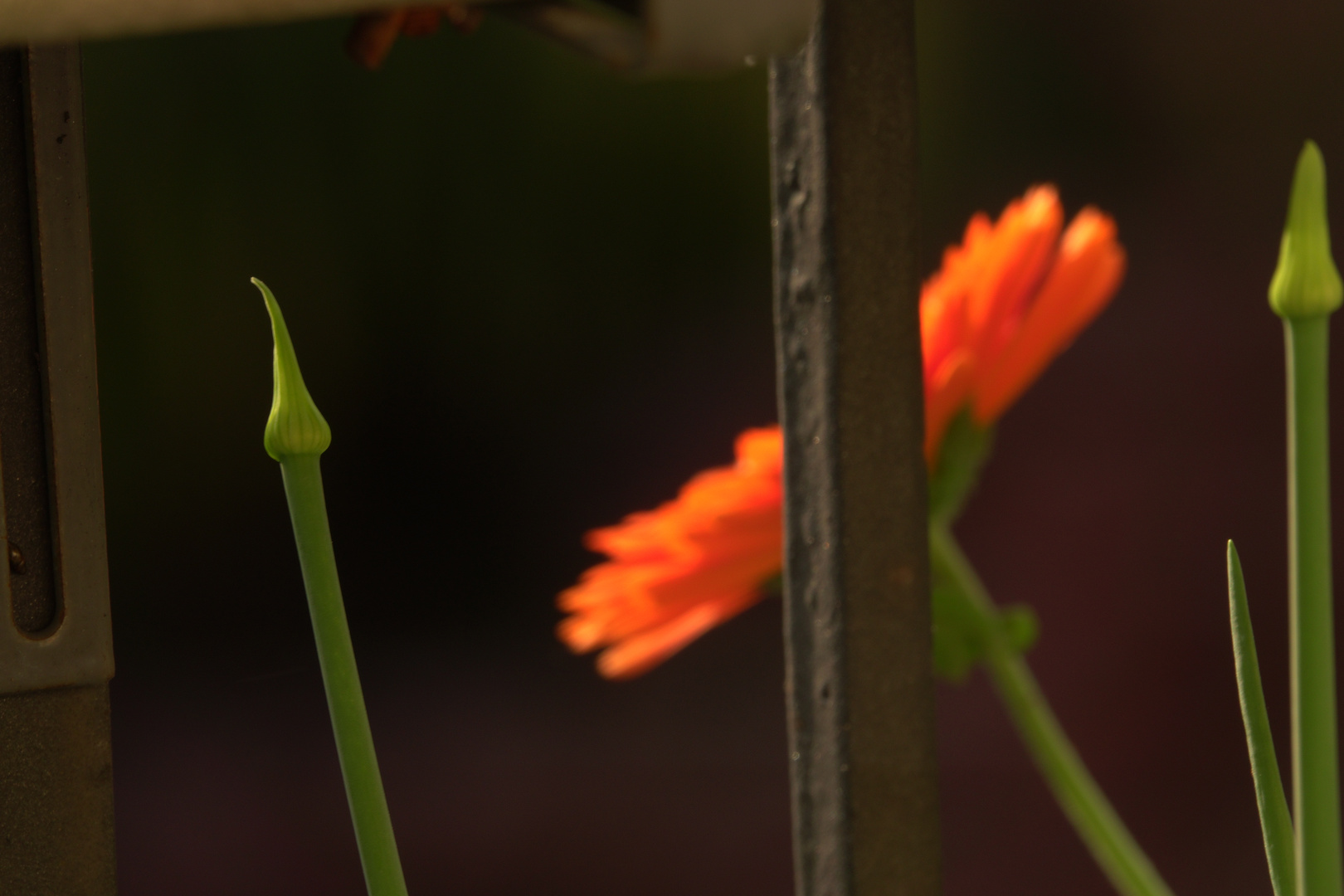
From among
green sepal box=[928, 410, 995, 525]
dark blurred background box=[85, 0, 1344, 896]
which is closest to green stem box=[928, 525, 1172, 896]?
green sepal box=[928, 410, 995, 525]

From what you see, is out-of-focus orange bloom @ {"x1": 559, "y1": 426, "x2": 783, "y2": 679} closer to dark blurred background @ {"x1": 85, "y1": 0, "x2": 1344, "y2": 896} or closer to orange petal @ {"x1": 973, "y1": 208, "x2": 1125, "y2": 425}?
orange petal @ {"x1": 973, "y1": 208, "x2": 1125, "y2": 425}

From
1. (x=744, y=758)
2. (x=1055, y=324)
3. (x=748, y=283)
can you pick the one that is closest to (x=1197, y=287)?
(x=748, y=283)

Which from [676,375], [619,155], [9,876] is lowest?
[9,876]

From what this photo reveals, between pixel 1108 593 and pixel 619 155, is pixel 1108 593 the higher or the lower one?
the lower one

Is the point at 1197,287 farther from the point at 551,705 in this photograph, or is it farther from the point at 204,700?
the point at 204,700

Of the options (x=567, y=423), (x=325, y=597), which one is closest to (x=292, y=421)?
(x=325, y=597)

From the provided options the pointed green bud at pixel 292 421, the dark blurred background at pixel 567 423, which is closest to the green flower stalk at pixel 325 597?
the pointed green bud at pixel 292 421

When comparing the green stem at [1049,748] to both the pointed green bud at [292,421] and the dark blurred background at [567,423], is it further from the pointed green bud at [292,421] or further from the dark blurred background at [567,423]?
the dark blurred background at [567,423]
